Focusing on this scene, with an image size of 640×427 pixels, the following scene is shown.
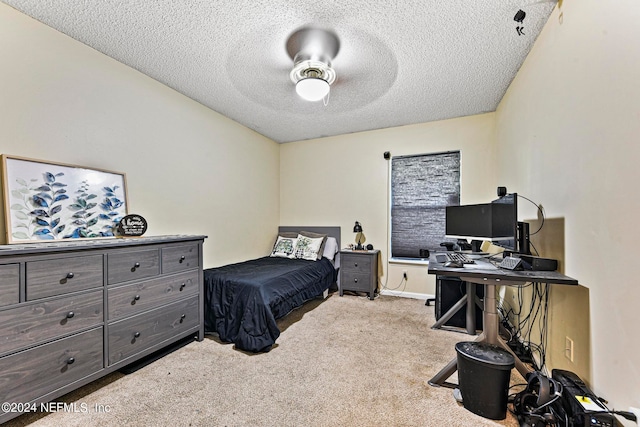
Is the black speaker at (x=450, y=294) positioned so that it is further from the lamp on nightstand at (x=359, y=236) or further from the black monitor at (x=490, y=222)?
the lamp on nightstand at (x=359, y=236)

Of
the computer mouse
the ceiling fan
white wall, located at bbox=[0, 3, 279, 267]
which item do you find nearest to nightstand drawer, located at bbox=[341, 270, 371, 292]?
white wall, located at bbox=[0, 3, 279, 267]

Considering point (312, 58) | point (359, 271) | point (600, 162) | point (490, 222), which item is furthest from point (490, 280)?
point (359, 271)

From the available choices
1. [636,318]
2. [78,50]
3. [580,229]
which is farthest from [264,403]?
[78,50]

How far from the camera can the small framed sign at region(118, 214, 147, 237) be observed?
226cm

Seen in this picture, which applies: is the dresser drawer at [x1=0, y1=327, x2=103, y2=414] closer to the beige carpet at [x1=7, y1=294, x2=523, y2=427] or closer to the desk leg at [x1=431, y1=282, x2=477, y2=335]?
the beige carpet at [x1=7, y1=294, x2=523, y2=427]

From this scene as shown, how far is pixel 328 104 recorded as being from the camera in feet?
10.9

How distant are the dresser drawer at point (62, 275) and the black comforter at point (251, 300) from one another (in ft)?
3.48

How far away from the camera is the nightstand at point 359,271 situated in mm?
3941

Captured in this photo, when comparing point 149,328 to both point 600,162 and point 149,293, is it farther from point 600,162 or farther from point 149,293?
point 600,162

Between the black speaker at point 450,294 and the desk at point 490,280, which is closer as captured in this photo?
the desk at point 490,280

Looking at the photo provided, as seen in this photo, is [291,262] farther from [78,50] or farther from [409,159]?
[78,50]

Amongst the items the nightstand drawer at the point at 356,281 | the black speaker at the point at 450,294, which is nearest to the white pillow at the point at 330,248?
the nightstand drawer at the point at 356,281

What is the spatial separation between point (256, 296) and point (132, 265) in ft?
3.35

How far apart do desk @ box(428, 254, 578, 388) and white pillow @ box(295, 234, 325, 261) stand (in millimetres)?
2181
